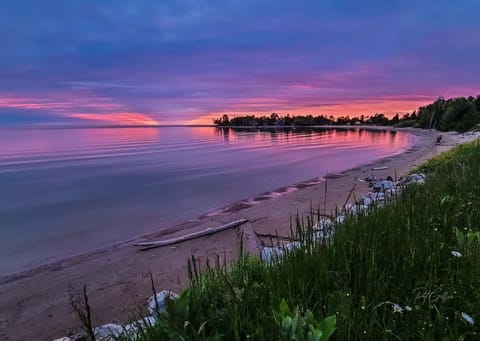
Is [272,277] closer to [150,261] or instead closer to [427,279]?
[427,279]

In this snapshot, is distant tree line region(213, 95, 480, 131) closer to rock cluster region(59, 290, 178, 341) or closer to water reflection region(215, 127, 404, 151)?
water reflection region(215, 127, 404, 151)

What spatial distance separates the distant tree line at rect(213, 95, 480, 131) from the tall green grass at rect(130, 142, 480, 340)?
5650 cm

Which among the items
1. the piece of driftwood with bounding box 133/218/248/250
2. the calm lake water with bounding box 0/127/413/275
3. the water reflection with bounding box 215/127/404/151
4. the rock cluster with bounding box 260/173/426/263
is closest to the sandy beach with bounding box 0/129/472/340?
the piece of driftwood with bounding box 133/218/248/250

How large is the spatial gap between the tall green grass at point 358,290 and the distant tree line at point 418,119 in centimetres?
5650

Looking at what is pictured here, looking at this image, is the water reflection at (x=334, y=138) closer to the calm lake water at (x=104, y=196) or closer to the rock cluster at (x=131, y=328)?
the calm lake water at (x=104, y=196)

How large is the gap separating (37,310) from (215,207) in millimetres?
7006

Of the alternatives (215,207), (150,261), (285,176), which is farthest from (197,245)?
(285,176)

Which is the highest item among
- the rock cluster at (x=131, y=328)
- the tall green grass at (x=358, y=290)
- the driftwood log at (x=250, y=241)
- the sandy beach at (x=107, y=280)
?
the tall green grass at (x=358, y=290)

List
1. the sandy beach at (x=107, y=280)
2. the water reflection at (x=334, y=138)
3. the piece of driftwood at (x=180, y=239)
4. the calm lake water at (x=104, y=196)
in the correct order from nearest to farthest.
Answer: the sandy beach at (x=107, y=280)
the piece of driftwood at (x=180, y=239)
the calm lake water at (x=104, y=196)
the water reflection at (x=334, y=138)

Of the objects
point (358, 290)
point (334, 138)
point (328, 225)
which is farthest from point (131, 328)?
point (334, 138)

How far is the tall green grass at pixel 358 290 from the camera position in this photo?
1580 mm

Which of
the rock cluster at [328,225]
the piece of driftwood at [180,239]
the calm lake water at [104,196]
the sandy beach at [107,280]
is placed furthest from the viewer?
the calm lake water at [104,196]

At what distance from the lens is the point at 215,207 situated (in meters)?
11.3

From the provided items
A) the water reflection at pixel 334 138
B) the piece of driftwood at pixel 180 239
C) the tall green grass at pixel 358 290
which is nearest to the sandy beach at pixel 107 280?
the piece of driftwood at pixel 180 239
